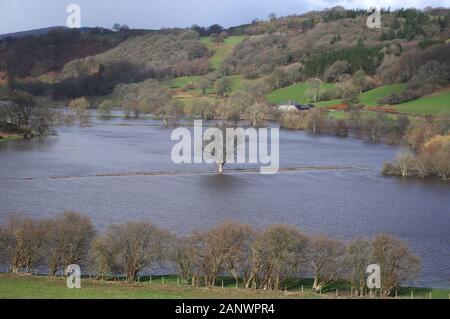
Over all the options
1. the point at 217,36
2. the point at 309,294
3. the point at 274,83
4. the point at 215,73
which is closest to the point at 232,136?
the point at 309,294

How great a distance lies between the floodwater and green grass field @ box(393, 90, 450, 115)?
65.4ft

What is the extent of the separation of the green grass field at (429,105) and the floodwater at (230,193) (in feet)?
65.4

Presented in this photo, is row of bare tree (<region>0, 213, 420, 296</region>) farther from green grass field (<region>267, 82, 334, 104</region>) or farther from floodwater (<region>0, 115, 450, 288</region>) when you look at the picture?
green grass field (<region>267, 82, 334, 104</region>)

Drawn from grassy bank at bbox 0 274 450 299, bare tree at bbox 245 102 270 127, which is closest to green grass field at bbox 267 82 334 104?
bare tree at bbox 245 102 270 127

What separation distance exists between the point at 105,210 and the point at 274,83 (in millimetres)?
75850

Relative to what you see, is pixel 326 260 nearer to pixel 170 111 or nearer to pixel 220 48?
pixel 170 111

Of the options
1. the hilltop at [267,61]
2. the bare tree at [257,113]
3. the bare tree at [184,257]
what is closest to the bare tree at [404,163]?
the bare tree at [184,257]

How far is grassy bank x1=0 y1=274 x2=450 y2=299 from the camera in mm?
20328

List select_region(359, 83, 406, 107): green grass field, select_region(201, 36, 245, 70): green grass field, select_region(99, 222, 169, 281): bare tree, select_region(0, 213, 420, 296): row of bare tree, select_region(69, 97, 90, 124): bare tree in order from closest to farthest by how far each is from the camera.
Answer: select_region(0, 213, 420, 296): row of bare tree, select_region(99, 222, 169, 281): bare tree, select_region(69, 97, 90, 124): bare tree, select_region(359, 83, 406, 107): green grass field, select_region(201, 36, 245, 70): green grass field

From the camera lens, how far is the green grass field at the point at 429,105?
8025 cm

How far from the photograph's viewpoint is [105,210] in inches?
1426

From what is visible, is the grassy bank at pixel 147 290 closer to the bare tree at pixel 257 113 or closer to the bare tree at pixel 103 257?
the bare tree at pixel 103 257

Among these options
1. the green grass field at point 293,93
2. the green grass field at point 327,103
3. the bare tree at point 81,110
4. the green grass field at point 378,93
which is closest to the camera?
the bare tree at point 81,110
